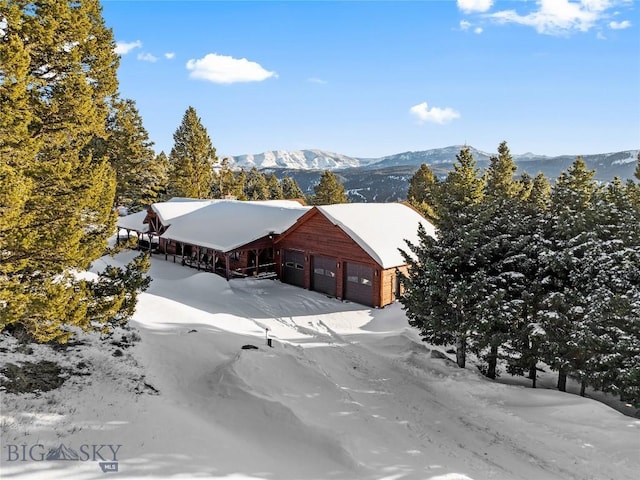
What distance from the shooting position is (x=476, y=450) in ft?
35.6

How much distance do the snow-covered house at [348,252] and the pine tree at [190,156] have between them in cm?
2765

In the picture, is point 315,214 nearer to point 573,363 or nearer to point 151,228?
point 573,363

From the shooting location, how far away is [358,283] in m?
25.1

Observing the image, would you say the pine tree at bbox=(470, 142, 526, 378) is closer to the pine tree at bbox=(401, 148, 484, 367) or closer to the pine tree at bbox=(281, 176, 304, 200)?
the pine tree at bbox=(401, 148, 484, 367)

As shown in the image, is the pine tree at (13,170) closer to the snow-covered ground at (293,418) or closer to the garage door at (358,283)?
the snow-covered ground at (293,418)

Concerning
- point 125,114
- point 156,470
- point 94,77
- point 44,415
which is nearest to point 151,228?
point 125,114

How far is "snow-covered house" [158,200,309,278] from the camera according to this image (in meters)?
29.6

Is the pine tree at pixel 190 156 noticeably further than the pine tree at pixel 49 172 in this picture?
Yes

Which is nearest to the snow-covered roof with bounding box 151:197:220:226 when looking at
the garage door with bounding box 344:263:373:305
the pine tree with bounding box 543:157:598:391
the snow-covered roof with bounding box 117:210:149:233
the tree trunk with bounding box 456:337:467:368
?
the snow-covered roof with bounding box 117:210:149:233

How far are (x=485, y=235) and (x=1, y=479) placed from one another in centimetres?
1486

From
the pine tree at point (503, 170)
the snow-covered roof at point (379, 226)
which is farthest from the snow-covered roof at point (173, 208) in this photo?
the pine tree at point (503, 170)

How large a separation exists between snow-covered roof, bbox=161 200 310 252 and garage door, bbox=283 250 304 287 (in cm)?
200

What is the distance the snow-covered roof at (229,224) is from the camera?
29859mm

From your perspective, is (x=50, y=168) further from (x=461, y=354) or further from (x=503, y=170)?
(x=503, y=170)
